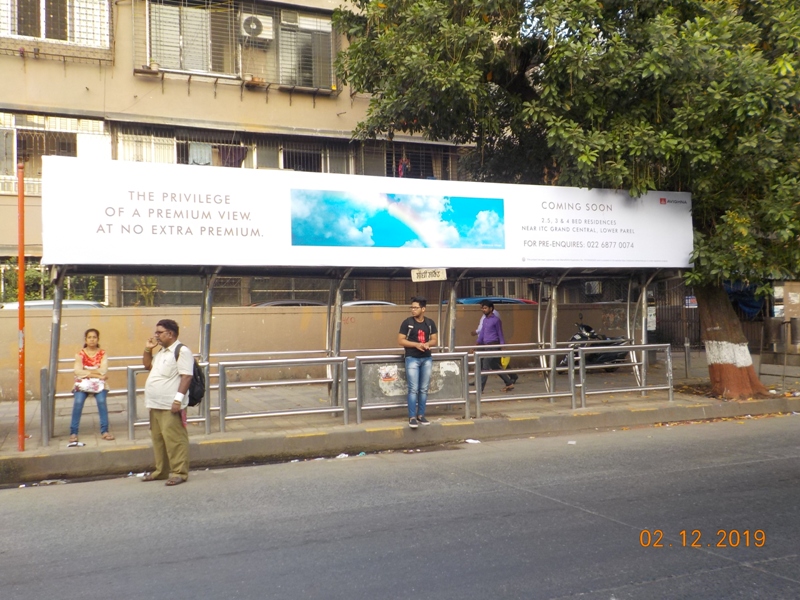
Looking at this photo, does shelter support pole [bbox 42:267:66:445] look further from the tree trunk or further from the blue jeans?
the tree trunk

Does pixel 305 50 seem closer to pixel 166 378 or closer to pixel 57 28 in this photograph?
pixel 57 28

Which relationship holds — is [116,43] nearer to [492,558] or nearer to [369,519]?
[369,519]

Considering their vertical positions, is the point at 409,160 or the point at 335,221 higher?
the point at 409,160

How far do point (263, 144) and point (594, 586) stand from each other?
17547mm

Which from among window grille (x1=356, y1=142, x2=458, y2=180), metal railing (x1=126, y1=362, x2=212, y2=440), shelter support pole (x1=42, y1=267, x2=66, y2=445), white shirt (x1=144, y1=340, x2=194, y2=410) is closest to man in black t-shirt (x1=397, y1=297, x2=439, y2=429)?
metal railing (x1=126, y1=362, x2=212, y2=440)

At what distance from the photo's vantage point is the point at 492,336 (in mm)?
13523

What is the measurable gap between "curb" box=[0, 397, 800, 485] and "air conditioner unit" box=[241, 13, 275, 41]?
535 inches

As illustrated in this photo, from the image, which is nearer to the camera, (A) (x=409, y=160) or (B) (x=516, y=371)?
(B) (x=516, y=371)

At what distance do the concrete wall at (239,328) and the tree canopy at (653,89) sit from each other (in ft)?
13.2

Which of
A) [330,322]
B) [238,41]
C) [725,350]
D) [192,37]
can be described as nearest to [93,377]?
[330,322]

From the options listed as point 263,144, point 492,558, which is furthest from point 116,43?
point 492,558

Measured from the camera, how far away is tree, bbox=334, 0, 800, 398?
430 inches

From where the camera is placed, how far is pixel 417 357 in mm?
10172

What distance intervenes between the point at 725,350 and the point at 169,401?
374 inches
